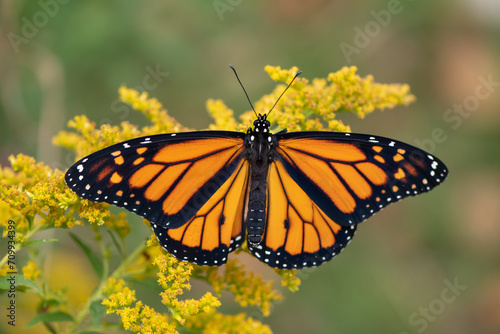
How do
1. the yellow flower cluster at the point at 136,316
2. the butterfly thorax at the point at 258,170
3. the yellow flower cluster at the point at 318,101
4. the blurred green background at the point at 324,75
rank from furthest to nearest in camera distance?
the blurred green background at the point at 324,75
the yellow flower cluster at the point at 318,101
the butterfly thorax at the point at 258,170
the yellow flower cluster at the point at 136,316

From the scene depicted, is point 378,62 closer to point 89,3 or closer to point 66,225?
point 89,3

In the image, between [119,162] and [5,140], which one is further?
[5,140]

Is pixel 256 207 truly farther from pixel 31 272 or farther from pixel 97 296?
pixel 31 272

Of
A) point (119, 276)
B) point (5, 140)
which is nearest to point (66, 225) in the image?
point (119, 276)

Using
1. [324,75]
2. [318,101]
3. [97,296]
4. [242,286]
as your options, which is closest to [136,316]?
[97,296]

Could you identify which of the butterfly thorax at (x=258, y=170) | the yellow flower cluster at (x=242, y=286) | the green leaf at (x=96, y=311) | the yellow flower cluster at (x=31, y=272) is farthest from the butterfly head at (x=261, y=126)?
the yellow flower cluster at (x=31, y=272)

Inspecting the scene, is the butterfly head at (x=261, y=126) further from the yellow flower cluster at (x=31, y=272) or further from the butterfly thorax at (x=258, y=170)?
the yellow flower cluster at (x=31, y=272)

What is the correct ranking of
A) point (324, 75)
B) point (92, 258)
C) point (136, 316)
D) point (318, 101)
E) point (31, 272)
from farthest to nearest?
point (324, 75) < point (318, 101) < point (92, 258) < point (31, 272) < point (136, 316)
